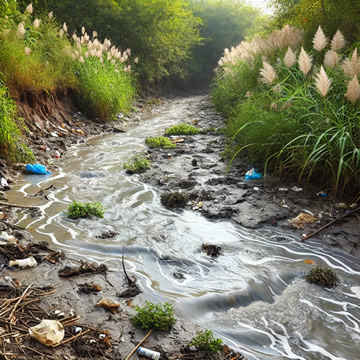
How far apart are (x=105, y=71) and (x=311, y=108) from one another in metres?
7.09

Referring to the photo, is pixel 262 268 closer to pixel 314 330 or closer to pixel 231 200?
pixel 314 330

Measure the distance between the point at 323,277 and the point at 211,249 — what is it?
3.24 ft

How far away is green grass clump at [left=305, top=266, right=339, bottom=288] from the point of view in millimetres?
2830

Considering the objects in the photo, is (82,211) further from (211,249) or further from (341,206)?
(341,206)

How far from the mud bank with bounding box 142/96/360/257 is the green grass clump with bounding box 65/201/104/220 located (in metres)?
1.09

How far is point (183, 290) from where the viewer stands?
2.72 m

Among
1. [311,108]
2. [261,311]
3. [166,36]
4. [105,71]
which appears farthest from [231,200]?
[166,36]

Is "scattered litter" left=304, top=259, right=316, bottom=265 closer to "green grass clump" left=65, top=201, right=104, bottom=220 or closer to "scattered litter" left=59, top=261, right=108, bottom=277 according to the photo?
"scattered litter" left=59, top=261, right=108, bottom=277

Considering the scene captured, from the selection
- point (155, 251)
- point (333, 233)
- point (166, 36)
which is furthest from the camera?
point (166, 36)

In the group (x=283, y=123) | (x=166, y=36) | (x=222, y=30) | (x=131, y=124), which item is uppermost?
(x=222, y=30)

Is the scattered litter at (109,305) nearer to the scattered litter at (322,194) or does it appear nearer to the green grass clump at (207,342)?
the green grass clump at (207,342)

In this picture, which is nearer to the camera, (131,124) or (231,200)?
(231,200)

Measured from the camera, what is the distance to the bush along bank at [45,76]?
6011mm

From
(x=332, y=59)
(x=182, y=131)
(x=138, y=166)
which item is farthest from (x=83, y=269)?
(x=182, y=131)
